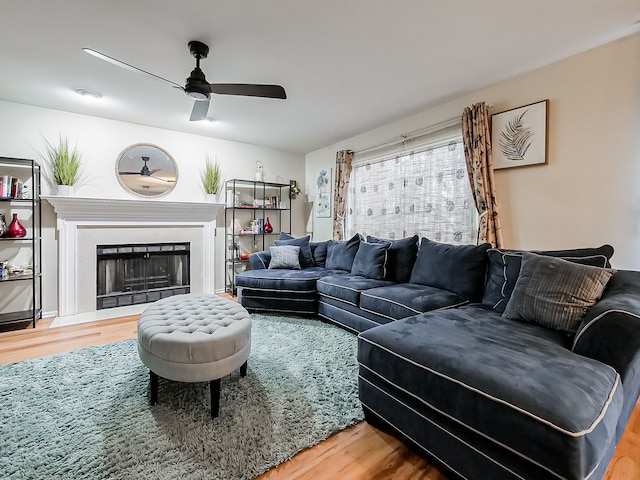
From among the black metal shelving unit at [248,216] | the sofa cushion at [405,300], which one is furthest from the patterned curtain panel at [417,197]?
the black metal shelving unit at [248,216]

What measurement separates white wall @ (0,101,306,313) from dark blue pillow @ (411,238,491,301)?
3250 millimetres

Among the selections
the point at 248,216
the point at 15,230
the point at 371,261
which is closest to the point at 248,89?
the point at 371,261

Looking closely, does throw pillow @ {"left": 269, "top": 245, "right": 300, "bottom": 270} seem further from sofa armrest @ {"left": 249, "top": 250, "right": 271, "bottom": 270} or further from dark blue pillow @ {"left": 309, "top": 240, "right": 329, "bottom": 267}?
dark blue pillow @ {"left": 309, "top": 240, "right": 329, "bottom": 267}

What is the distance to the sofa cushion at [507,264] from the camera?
6.41 feet

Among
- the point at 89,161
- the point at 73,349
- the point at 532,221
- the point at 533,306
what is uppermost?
the point at 89,161

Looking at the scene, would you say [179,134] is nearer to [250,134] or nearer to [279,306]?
[250,134]

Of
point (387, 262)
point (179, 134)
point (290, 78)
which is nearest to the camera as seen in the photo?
point (290, 78)

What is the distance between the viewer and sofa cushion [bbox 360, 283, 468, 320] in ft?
7.82

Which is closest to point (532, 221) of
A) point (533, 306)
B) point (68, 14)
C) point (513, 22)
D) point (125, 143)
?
point (533, 306)

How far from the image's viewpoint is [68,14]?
76.8 inches

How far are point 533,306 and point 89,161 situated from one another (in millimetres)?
4843

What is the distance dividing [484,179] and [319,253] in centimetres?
229

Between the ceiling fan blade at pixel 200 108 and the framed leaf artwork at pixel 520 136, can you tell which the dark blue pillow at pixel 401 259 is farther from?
the ceiling fan blade at pixel 200 108

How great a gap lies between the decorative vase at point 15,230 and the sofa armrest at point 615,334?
485 centimetres
